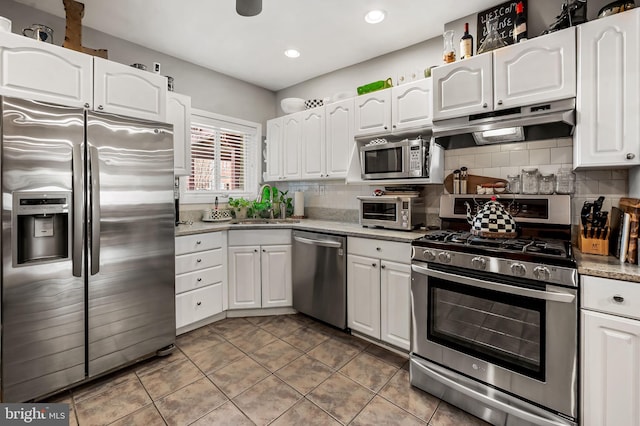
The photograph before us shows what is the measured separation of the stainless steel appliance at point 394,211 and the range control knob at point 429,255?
554mm

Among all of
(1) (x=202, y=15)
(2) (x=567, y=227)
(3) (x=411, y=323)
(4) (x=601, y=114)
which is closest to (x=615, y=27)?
(4) (x=601, y=114)

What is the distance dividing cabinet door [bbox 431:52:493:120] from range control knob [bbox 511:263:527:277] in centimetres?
110

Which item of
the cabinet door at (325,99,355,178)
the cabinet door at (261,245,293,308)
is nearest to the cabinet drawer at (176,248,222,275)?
the cabinet door at (261,245,293,308)

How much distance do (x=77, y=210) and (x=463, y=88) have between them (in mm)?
2727

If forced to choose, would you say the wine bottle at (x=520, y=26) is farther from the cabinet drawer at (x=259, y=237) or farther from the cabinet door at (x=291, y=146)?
the cabinet drawer at (x=259, y=237)

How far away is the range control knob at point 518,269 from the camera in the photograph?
1603mm

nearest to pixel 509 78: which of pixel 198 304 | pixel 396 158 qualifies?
pixel 396 158

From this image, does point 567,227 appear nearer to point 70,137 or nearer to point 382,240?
point 382,240

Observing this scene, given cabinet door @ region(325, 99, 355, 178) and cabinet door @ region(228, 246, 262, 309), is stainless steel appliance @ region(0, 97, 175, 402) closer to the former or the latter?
cabinet door @ region(228, 246, 262, 309)

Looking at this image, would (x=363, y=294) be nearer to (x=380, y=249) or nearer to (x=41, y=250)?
(x=380, y=249)

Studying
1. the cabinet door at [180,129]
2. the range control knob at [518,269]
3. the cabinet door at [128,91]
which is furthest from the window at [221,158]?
the range control knob at [518,269]

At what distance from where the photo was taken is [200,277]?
279 cm

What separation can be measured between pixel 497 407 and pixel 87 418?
2.33 metres

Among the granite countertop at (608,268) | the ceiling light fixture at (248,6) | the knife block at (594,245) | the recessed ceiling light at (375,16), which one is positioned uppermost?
the recessed ceiling light at (375,16)
